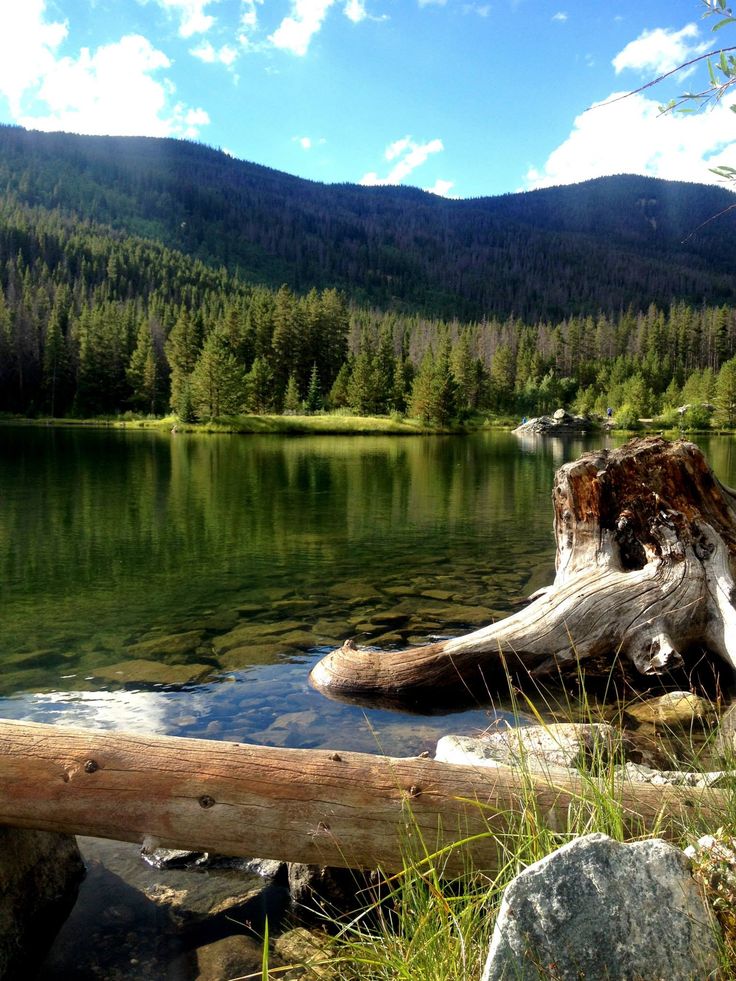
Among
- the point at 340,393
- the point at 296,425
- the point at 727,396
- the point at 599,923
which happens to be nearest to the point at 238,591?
the point at 599,923

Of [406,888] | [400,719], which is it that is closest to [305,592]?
[400,719]

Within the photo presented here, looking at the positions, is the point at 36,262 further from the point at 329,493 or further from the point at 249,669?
the point at 249,669

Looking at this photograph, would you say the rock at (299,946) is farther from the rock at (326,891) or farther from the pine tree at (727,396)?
the pine tree at (727,396)

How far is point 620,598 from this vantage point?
8797 millimetres

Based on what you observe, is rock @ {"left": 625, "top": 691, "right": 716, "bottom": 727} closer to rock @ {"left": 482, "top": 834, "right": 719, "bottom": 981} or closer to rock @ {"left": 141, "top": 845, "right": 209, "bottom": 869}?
rock @ {"left": 141, "top": 845, "right": 209, "bottom": 869}

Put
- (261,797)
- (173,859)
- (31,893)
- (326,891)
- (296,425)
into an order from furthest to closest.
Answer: (296,425) < (173,859) < (326,891) < (31,893) < (261,797)

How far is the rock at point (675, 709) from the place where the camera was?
732 centimetres

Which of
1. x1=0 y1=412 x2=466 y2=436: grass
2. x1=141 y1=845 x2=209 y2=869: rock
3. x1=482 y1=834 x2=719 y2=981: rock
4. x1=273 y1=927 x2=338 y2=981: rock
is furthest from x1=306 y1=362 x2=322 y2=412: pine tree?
x1=482 y1=834 x2=719 y2=981: rock

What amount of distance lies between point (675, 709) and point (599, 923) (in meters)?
5.68

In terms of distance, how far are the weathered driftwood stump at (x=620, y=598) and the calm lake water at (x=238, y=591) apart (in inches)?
20.9

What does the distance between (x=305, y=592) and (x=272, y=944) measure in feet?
28.9

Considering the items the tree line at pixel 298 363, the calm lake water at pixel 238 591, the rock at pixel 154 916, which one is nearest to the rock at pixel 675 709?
the calm lake water at pixel 238 591

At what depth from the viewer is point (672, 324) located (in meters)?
173

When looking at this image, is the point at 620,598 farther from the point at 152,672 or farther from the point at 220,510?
the point at 220,510
